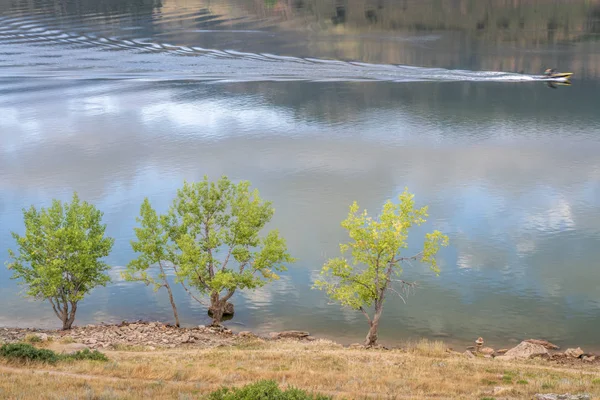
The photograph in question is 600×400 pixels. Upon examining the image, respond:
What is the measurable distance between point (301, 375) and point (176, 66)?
2403 inches

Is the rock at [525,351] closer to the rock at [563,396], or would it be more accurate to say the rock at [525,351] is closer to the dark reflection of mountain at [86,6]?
the rock at [563,396]

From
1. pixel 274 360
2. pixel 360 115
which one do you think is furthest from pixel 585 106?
pixel 274 360

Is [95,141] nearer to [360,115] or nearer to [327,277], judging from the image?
[360,115]

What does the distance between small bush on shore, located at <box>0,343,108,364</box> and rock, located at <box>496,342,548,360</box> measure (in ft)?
44.4

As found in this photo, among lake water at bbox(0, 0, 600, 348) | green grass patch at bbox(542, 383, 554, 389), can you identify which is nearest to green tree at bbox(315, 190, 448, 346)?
lake water at bbox(0, 0, 600, 348)

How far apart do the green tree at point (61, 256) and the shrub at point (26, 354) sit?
282 inches

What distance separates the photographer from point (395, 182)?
47.7 metres

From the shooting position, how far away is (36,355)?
70.5 ft

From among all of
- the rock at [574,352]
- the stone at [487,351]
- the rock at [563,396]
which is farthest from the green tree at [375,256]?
the rock at [563,396]

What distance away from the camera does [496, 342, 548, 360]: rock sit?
26542 mm

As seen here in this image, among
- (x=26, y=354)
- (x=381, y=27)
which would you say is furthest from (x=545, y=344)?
(x=381, y=27)

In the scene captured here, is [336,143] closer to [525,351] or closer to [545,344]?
[545,344]

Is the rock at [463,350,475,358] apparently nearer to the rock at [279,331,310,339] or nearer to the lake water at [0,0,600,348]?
the lake water at [0,0,600,348]

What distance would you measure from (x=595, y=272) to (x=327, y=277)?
40.6 feet
